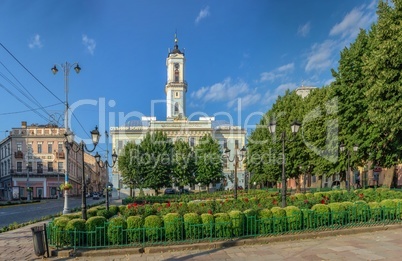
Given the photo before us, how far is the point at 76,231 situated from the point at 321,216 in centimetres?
886

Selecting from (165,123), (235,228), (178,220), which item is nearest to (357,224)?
(235,228)

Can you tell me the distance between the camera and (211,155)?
162 feet

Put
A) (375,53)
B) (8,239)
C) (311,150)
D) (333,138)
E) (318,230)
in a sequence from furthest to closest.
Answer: (311,150), (333,138), (375,53), (8,239), (318,230)

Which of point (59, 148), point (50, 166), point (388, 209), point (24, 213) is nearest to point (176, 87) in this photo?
point (59, 148)

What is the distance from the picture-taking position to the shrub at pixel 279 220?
1116 cm

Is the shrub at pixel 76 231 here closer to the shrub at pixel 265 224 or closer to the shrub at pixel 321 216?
the shrub at pixel 265 224

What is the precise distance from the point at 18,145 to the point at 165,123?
1227 inches

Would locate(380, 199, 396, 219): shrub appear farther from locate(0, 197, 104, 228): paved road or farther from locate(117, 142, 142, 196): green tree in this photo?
locate(117, 142, 142, 196): green tree

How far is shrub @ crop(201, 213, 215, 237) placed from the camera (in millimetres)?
10562

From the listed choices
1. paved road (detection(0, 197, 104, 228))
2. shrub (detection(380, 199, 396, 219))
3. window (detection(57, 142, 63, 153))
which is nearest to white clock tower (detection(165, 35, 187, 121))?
window (detection(57, 142, 63, 153))

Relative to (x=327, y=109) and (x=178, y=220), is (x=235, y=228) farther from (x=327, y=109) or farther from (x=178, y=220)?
(x=327, y=109)

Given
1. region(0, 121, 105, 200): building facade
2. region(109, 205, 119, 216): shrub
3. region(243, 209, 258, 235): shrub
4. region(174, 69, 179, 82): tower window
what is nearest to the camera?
region(243, 209, 258, 235): shrub

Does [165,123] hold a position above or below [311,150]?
above

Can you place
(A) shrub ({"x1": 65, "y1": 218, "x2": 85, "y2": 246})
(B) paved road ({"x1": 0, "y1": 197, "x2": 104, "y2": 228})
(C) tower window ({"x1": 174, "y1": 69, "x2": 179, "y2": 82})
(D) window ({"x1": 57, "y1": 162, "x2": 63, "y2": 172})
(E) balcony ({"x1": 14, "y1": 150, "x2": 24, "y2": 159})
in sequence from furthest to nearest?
(C) tower window ({"x1": 174, "y1": 69, "x2": 179, "y2": 82})
(D) window ({"x1": 57, "y1": 162, "x2": 63, "y2": 172})
(E) balcony ({"x1": 14, "y1": 150, "x2": 24, "y2": 159})
(B) paved road ({"x1": 0, "y1": 197, "x2": 104, "y2": 228})
(A) shrub ({"x1": 65, "y1": 218, "x2": 85, "y2": 246})
